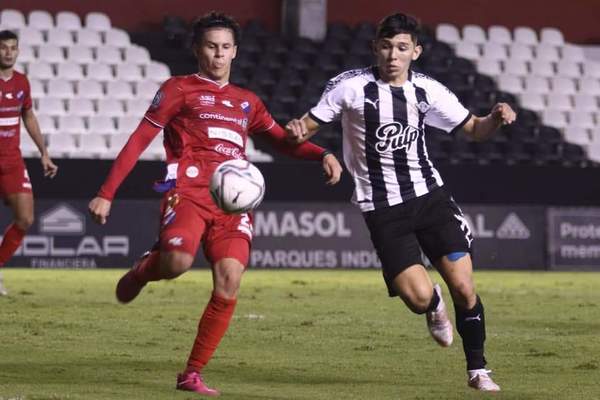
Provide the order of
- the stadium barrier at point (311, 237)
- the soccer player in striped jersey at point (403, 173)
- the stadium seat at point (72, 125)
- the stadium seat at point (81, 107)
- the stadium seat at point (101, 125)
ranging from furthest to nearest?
the stadium seat at point (81, 107) < the stadium seat at point (101, 125) < the stadium seat at point (72, 125) < the stadium barrier at point (311, 237) < the soccer player in striped jersey at point (403, 173)

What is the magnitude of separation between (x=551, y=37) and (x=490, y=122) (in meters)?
20.0

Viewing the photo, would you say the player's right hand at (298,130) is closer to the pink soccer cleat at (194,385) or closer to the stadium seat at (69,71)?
the pink soccer cleat at (194,385)

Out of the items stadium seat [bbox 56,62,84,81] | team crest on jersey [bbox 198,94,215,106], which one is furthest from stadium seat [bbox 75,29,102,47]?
team crest on jersey [bbox 198,94,215,106]

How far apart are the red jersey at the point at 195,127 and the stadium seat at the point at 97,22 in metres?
16.4

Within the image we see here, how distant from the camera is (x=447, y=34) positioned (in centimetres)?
2592

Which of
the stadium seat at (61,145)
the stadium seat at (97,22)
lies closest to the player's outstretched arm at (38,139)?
the stadium seat at (61,145)

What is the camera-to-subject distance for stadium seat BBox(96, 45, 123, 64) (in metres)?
22.9

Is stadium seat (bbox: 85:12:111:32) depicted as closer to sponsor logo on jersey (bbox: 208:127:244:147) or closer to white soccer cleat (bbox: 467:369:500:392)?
sponsor logo on jersey (bbox: 208:127:244:147)

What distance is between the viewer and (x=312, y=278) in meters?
18.0

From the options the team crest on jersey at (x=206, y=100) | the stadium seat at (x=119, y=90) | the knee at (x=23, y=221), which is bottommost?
the stadium seat at (x=119, y=90)

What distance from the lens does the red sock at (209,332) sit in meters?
6.95

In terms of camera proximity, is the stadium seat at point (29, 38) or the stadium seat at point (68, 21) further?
the stadium seat at point (68, 21)

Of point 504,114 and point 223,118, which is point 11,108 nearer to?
point 223,118

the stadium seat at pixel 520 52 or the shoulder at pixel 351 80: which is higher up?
the shoulder at pixel 351 80
